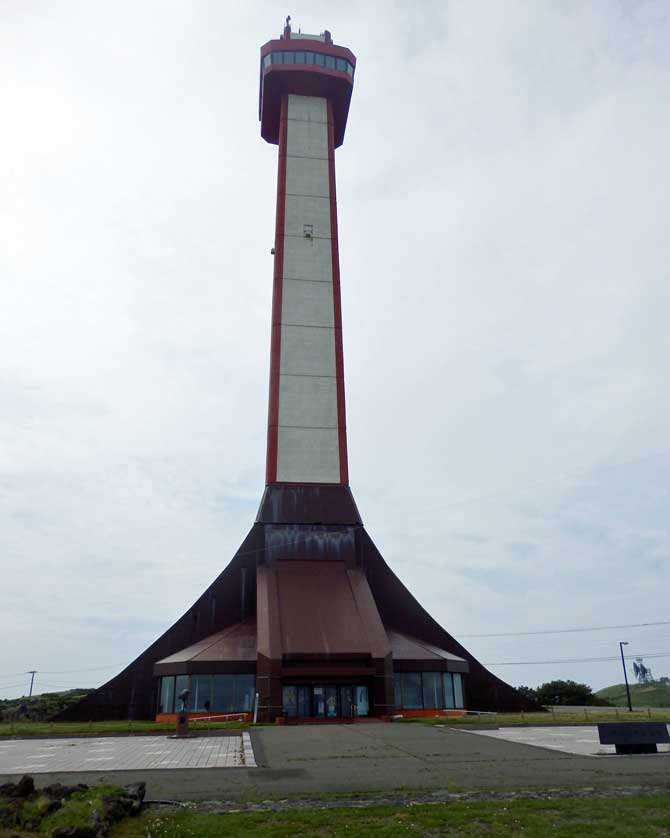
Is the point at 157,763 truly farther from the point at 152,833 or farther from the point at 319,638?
the point at 319,638

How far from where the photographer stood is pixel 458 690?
32.8 meters

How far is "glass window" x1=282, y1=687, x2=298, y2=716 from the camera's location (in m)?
28.9

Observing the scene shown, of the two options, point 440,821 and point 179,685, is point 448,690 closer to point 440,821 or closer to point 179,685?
point 179,685

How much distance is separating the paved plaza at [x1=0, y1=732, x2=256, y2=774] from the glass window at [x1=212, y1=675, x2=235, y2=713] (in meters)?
7.66

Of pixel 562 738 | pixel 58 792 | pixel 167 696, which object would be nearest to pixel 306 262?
pixel 167 696

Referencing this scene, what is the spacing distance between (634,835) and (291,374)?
32.6m

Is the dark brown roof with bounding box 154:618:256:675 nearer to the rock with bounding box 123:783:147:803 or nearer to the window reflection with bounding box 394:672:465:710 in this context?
the window reflection with bounding box 394:672:465:710

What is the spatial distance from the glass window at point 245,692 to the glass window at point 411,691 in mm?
6425

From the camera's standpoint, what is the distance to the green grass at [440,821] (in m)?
7.82

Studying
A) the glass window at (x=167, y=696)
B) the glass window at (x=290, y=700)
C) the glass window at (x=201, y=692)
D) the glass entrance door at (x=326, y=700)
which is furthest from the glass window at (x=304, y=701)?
the glass window at (x=167, y=696)

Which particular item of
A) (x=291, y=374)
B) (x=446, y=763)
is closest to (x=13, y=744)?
(x=446, y=763)

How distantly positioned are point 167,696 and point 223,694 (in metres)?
2.64

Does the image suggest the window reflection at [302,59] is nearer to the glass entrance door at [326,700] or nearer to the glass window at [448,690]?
the glass window at [448,690]

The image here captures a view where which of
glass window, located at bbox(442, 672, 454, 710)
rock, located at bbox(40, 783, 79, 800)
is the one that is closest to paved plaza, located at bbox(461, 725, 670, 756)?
glass window, located at bbox(442, 672, 454, 710)
